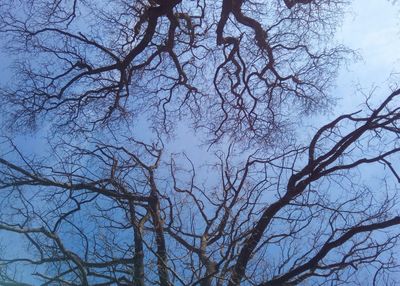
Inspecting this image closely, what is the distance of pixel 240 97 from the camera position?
11539mm

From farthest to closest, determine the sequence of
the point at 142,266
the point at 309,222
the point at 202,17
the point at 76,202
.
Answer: the point at 202,17 → the point at 309,222 → the point at 76,202 → the point at 142,266

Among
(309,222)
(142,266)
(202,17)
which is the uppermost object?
(202,17)

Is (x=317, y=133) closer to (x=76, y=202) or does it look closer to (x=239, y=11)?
(x=239, y=11)

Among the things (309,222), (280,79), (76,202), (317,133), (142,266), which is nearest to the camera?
(142,266)

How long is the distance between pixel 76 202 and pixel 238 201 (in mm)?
3533

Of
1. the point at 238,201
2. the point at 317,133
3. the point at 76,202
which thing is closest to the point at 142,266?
the point at 76,202

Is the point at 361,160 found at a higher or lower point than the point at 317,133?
lower

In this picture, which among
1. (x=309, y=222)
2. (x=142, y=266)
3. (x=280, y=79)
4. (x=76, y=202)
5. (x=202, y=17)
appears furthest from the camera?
(x=280, y=79)

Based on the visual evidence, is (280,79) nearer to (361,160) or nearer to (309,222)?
(361,160)

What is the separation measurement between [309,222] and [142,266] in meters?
3.39

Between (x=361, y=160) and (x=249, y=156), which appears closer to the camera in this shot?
(x=361, y=160)

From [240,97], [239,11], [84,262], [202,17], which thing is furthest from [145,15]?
[84,262]

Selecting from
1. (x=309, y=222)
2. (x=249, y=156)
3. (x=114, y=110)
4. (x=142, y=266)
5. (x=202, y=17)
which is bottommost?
(x=142, y=266)

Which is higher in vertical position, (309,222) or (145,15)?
(145,15)
